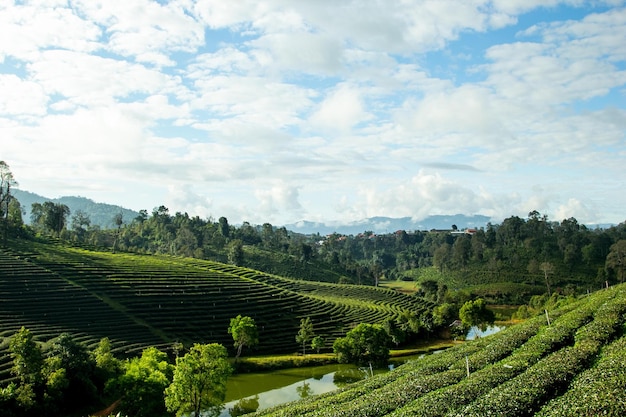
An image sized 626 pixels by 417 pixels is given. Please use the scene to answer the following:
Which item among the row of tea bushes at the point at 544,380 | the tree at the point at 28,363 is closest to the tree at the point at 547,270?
the row of tea bushes at the point at 544,380

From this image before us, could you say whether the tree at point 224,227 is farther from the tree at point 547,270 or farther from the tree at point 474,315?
the tree at point 474,315

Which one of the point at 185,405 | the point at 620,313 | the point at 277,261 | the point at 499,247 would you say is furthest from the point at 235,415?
the point at 499,247

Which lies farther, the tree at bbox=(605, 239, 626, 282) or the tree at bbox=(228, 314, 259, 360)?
the tree at bbox=(605, 239, 626, 282)

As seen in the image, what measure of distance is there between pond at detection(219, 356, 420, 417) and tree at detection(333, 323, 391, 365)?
1.59m

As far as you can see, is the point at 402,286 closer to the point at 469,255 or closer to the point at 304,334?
the point at 469,255

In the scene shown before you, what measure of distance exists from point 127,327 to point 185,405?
32685 mm

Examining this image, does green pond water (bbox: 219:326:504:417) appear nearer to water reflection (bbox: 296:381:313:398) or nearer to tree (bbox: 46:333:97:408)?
water reflection (bbox: 296:381:313:398)

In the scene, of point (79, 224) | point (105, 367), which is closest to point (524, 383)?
point (105, 367)

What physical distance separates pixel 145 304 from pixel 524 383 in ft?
230

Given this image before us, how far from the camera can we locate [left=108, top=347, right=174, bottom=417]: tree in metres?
42.2

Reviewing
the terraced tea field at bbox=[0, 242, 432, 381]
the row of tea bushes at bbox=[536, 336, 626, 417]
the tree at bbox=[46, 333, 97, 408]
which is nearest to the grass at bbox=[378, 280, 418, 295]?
the terraced tea field at bbox=[0, 242, 432, 381]

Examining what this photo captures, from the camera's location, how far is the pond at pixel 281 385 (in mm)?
49162

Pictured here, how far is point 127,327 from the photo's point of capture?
222ft

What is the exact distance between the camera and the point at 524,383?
20.7 m
